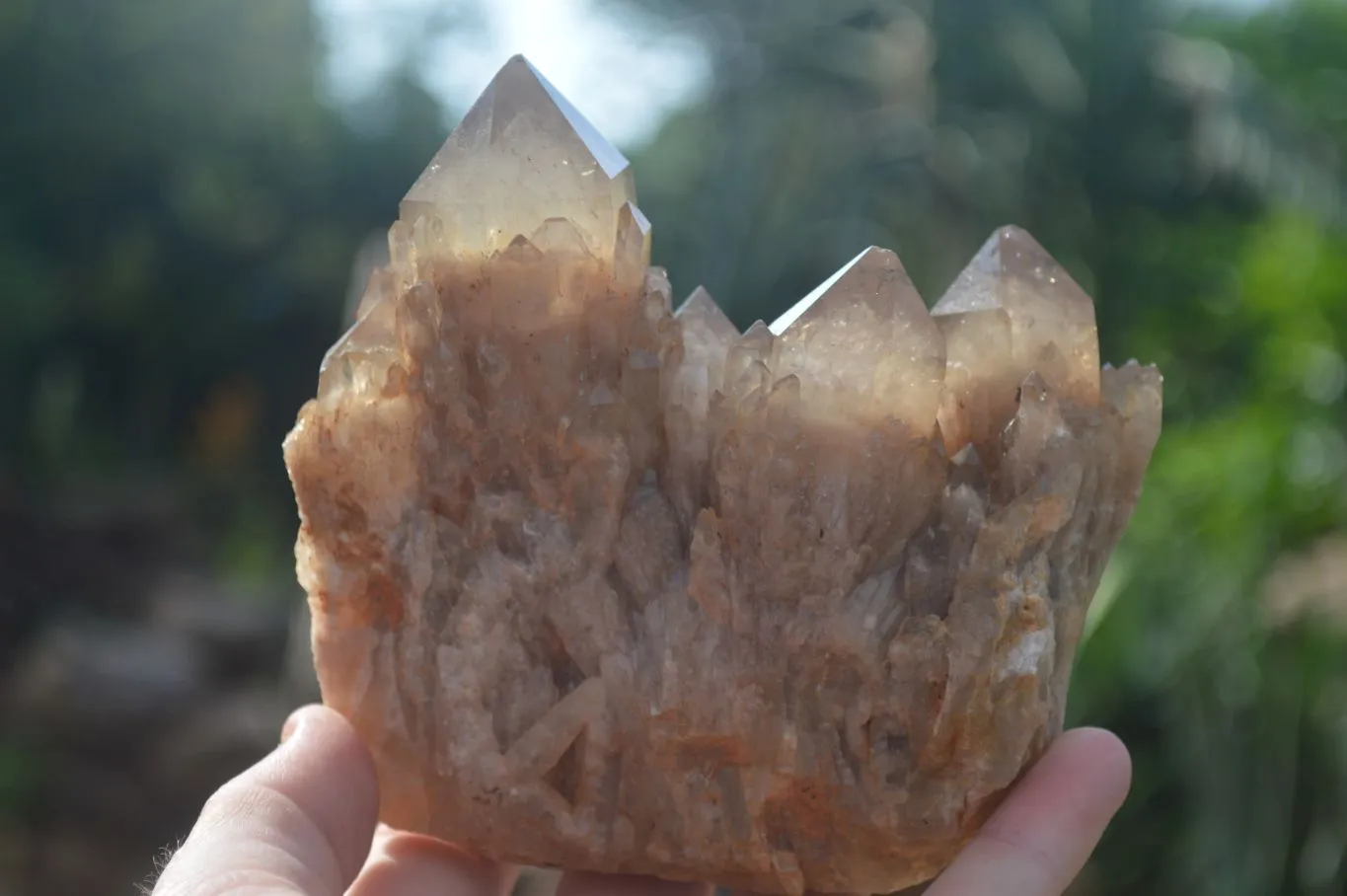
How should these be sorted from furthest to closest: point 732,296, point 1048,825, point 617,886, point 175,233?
point 175,233 < point 732,296 < point 617,886 < point 1048,825

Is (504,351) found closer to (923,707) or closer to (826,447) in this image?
(826,447)

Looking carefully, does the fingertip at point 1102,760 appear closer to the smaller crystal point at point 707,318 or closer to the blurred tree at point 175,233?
the smaller crystal point at point 707,318

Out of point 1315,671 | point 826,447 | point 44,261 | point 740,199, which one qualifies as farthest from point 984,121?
point 44,261

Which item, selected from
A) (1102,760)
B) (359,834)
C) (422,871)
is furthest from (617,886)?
(1102,760)

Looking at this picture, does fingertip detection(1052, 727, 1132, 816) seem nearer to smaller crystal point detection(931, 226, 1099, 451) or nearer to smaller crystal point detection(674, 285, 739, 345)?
smaller crystal point detection(931, 226, 1099, 451)

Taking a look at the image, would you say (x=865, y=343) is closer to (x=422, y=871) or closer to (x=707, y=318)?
(x=707, y=318)

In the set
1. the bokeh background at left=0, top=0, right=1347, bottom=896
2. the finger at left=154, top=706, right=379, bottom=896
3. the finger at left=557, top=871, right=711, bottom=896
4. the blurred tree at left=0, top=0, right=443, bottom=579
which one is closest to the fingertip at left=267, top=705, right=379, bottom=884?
the finger at left=154, top=706, right=379, bottom=896
